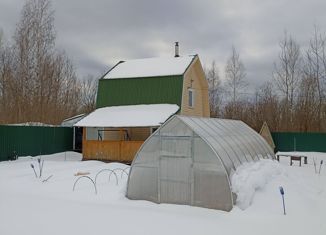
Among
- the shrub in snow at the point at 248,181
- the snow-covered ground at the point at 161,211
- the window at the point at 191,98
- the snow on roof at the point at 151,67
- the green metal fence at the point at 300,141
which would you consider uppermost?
the snow on roof at the point at 151,67

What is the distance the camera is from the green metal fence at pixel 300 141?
26.4 meters

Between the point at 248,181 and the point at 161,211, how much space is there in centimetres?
239

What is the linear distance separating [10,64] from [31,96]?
3.56m

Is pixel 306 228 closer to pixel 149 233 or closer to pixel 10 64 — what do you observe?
pixel 149 233

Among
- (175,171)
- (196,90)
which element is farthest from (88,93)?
(175,171)

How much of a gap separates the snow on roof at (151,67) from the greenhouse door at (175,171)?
14.0m

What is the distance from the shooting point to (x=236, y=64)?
128 feet

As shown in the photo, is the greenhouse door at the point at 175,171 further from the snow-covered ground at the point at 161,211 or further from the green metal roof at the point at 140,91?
the green metal roof at the point at 140,91

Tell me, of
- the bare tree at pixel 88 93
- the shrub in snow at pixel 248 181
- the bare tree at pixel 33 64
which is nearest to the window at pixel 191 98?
the bare tree at pixel 33 64

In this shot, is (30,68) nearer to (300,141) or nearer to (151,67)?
(151,67)

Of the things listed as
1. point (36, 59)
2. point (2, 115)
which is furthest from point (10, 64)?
point (2, 115)

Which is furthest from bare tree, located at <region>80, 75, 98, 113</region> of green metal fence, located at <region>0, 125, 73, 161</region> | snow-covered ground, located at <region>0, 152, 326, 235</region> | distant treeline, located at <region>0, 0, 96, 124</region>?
snow-covered ground, located at <region>0, 152, 326, 235</region>

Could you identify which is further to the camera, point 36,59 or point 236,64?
point 236,64

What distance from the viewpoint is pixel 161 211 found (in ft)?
30.0
